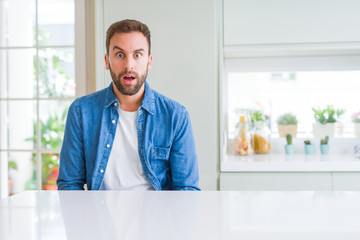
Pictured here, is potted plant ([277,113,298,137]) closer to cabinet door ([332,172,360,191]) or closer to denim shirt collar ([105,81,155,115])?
cabinet door ([332,172,360,191])

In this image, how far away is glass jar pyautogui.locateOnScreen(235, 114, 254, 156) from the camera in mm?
2562

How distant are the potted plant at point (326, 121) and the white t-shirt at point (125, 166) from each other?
1.76 m

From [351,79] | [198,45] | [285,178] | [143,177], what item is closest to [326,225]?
[143,177]

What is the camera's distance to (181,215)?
0.81 m

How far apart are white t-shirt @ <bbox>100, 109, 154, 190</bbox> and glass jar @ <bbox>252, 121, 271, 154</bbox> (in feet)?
4.58

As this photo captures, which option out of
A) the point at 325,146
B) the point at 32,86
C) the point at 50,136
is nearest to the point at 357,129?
the point at 325,146

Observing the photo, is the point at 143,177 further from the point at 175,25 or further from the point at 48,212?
the point at 175,25

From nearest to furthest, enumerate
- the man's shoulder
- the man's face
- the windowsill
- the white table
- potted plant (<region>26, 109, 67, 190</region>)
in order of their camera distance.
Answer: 1. the white table
2. the man's face
3. the man's shoulder
4. the windowsill
5. potted plant (<region>26, 109, 67, 190</region>)

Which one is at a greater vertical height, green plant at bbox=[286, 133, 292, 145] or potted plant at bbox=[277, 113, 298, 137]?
potted plant at bbox=[277, 113, 298, 137]

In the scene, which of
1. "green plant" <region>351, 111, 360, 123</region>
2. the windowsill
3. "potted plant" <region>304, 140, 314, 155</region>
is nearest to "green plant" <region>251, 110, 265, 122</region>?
"potted plant" <region>304, 140, 314, 155</region>

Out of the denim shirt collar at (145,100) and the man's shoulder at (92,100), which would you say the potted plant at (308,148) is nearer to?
the denim shirt collar at (145,100)

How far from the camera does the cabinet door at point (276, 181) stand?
2.18m

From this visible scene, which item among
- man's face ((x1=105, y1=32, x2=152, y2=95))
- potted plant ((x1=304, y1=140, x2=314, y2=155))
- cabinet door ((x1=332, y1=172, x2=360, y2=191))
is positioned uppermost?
man's face ((x1=105, y1=32, x2=152, y2=95))

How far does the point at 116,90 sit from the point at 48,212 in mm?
728
